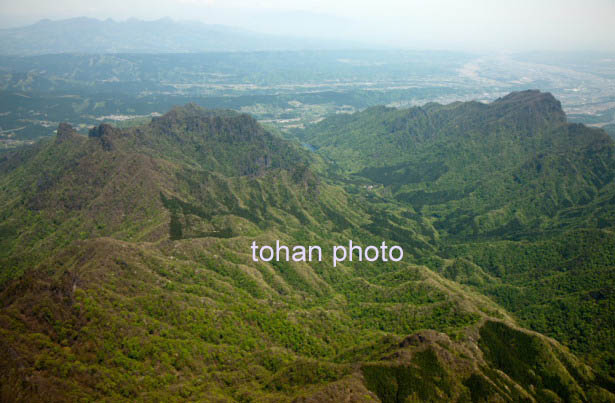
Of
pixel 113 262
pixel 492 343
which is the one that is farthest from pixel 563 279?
pixel 113 262

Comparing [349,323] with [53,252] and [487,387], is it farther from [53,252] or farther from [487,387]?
[53,252]

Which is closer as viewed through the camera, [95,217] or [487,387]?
[487,387]

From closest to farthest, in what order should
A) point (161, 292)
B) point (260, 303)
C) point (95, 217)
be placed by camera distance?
point (161, 292)
point (260, 303)
point (95, 217)

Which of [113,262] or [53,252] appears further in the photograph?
[53,252]

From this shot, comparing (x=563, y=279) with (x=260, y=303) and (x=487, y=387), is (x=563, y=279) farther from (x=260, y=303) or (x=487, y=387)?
(x=260, y=303)

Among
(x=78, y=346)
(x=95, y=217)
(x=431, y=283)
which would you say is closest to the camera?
(x=78, y=346)

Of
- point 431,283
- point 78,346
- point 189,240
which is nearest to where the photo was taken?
point 78,346

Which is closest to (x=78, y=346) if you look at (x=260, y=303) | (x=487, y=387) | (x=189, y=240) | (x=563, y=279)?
(x=260, y=303)

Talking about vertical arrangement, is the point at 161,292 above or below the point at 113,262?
below

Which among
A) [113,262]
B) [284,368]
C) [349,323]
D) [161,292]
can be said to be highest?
[113,262]
